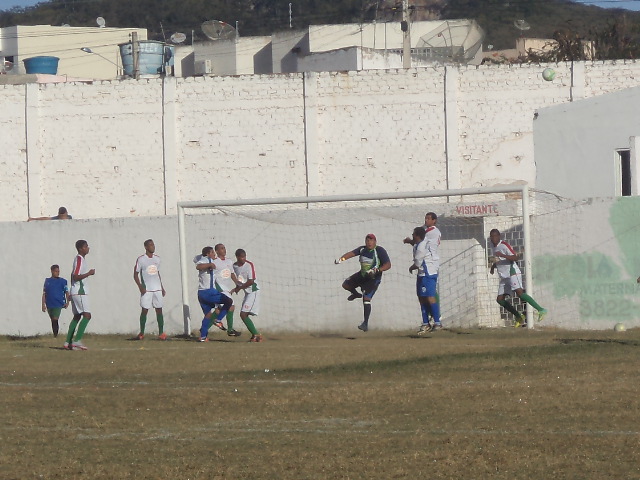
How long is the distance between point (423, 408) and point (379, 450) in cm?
217

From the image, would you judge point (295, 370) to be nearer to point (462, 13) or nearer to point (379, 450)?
point (379, 450)

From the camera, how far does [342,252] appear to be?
23141mm

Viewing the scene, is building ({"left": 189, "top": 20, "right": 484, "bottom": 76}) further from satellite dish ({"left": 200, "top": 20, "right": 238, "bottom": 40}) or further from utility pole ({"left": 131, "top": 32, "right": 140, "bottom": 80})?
utility pole ({"left": 131, "top": 32, "right": 140, "bottom": 80})

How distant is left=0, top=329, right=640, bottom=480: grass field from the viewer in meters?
8.76

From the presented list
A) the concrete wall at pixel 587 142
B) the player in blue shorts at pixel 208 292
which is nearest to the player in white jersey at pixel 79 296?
the player in blue shorts at pixel 208 292

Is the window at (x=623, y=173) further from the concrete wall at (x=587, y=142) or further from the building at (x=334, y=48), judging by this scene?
the building at (x=334, y=48)

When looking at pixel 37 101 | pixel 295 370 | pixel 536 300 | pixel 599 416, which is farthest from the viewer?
pixel 37 101

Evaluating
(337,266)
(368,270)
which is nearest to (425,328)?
(368,270)

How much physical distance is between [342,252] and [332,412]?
11866 millimetres

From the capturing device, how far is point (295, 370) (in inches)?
588

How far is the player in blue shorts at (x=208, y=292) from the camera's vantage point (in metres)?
19.7

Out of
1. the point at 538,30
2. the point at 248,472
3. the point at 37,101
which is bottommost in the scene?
the point at 248,472

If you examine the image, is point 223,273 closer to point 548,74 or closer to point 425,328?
point 425,328

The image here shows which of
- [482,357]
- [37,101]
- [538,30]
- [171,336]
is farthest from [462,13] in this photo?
[482,357]
